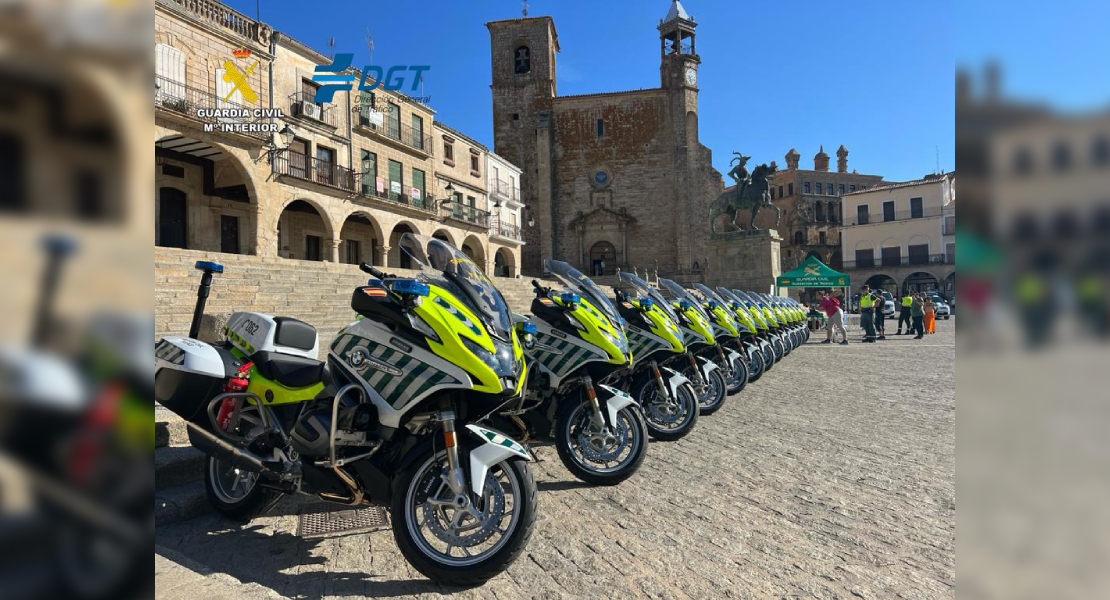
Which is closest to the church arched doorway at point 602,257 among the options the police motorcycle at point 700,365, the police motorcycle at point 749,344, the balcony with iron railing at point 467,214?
the balcony with iron railing at point 467,214

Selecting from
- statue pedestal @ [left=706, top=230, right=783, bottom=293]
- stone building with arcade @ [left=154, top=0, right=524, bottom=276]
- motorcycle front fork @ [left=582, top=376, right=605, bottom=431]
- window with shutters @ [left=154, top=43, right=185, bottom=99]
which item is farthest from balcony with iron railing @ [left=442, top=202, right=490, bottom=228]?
motorcycle front fork @ [left=582, top=376, right=605, bottom=431]

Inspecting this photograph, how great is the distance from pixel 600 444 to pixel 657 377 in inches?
45.1

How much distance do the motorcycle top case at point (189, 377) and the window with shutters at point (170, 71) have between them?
1543 cm

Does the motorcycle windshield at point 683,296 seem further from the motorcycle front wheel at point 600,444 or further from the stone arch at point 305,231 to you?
the stone arch at point 305,231

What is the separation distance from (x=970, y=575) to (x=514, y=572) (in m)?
2.06

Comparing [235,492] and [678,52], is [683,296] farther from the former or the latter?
[678,52]

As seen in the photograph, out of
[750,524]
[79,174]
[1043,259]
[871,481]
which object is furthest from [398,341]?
[871,481]

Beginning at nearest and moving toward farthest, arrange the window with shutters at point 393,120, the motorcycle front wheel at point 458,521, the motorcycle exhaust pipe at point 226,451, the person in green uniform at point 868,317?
the motorcycle front wheel at point 458,521
the motorcycle exhaust pipe at point 226,451
the person in green uniform at point 868,317
the window with shutters at point 393,120

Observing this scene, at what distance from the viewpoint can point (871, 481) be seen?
12.4 feet

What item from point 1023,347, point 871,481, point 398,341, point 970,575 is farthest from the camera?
point 871,481

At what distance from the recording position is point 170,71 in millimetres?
16000

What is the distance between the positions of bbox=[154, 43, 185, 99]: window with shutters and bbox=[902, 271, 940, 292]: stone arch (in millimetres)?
43476

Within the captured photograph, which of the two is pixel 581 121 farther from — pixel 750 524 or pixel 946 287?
pixel 750 524

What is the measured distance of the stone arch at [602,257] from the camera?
4103cm
